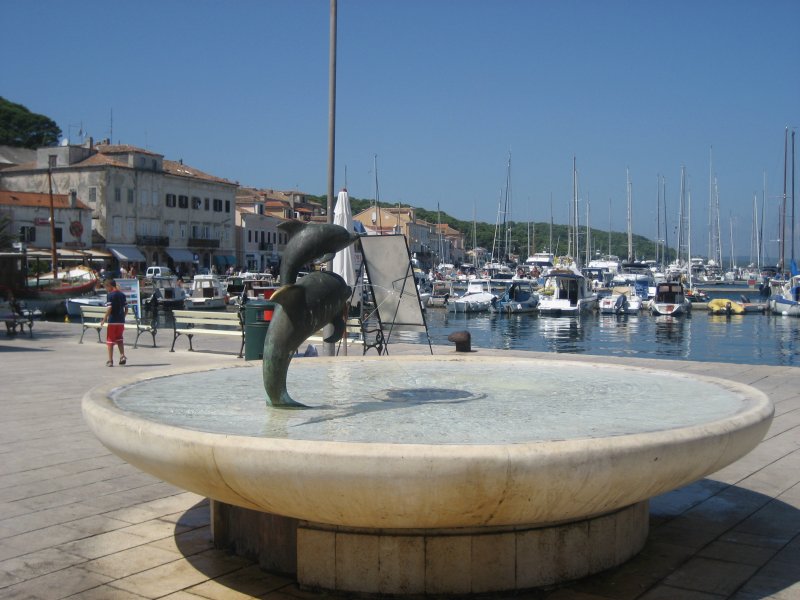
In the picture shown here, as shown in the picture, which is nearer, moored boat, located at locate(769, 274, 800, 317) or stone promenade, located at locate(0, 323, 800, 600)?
stone promenade, located at locate(0, 323, 800, 600)

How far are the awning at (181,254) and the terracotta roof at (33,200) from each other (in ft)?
38.6

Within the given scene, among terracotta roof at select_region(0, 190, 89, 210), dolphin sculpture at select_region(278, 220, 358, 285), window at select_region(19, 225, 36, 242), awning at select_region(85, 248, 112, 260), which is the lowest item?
dolphin sculpture at select_region(278, 220, 358, 285)

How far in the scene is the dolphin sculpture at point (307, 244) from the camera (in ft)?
21.3

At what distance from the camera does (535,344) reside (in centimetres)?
3919

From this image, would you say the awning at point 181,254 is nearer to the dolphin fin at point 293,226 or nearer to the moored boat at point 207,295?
the moored boat at point 207,295

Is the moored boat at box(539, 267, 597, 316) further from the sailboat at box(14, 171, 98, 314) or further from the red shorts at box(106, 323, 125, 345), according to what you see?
the red shorts at box(106, 323, 125, 345)

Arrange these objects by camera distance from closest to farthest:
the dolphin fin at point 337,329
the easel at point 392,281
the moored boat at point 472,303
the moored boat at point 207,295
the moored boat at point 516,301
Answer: the dolphin fin at point 337,329
the easel at point 392,281
the moored boat at point 207,295
the moored boat at point 516,301
the moored boat at point 472,303

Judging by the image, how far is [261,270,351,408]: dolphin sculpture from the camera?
20.7 feet

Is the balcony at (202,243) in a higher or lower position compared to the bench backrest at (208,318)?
higher

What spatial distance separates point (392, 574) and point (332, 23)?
13.2m

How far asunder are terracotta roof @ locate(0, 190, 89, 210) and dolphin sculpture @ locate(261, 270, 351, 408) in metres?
67.0

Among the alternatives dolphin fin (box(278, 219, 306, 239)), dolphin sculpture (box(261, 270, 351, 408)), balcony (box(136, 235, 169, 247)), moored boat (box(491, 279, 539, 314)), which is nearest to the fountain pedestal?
dolphin sculpture (box(261, 270, 351, 408))

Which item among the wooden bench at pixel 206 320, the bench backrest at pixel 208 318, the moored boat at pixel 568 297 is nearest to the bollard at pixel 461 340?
the wooden bench at pixel 206 320

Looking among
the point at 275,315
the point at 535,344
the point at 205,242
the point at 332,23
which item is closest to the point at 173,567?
the point at 275,315
